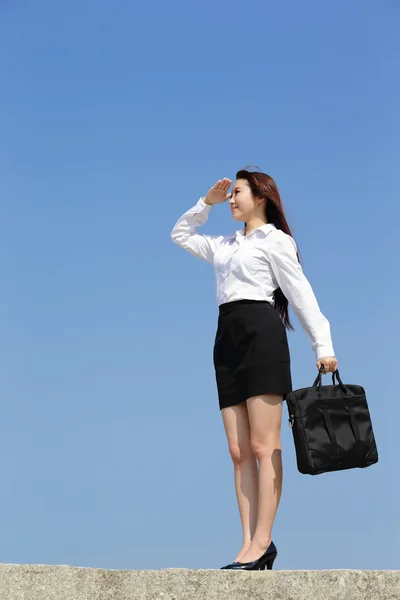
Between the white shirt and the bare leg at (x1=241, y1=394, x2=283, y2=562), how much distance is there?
469 millimetres

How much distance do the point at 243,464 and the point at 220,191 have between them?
6.28 ft

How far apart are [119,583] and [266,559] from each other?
3.09 feet

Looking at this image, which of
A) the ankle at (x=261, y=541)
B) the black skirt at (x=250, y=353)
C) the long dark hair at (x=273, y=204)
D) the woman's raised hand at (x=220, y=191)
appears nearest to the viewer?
the ankle at (x=261, y=541)

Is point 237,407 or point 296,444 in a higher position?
point 237,407

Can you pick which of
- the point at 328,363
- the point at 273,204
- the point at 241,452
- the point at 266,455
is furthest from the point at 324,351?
the point at 273,204

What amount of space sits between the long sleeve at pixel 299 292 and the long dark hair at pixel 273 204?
0.72 ft

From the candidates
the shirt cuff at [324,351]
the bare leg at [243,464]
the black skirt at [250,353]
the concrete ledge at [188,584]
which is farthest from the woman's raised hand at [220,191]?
the concrete ledge at [188,584]

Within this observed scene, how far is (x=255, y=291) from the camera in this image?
5629mm

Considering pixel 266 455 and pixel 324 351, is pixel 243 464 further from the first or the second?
pixel 324 351

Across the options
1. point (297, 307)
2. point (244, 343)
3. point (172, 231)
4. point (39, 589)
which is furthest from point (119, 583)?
point (172, 231)

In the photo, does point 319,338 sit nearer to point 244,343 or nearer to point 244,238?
point 244,343

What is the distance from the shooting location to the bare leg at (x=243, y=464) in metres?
5.56

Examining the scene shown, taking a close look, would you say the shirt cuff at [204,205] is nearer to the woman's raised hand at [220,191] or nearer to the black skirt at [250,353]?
the woman's raised hand at [220,191]

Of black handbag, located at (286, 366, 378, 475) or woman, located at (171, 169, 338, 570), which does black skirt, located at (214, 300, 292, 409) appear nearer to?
woman, located at (171, 169, 338, 570)
